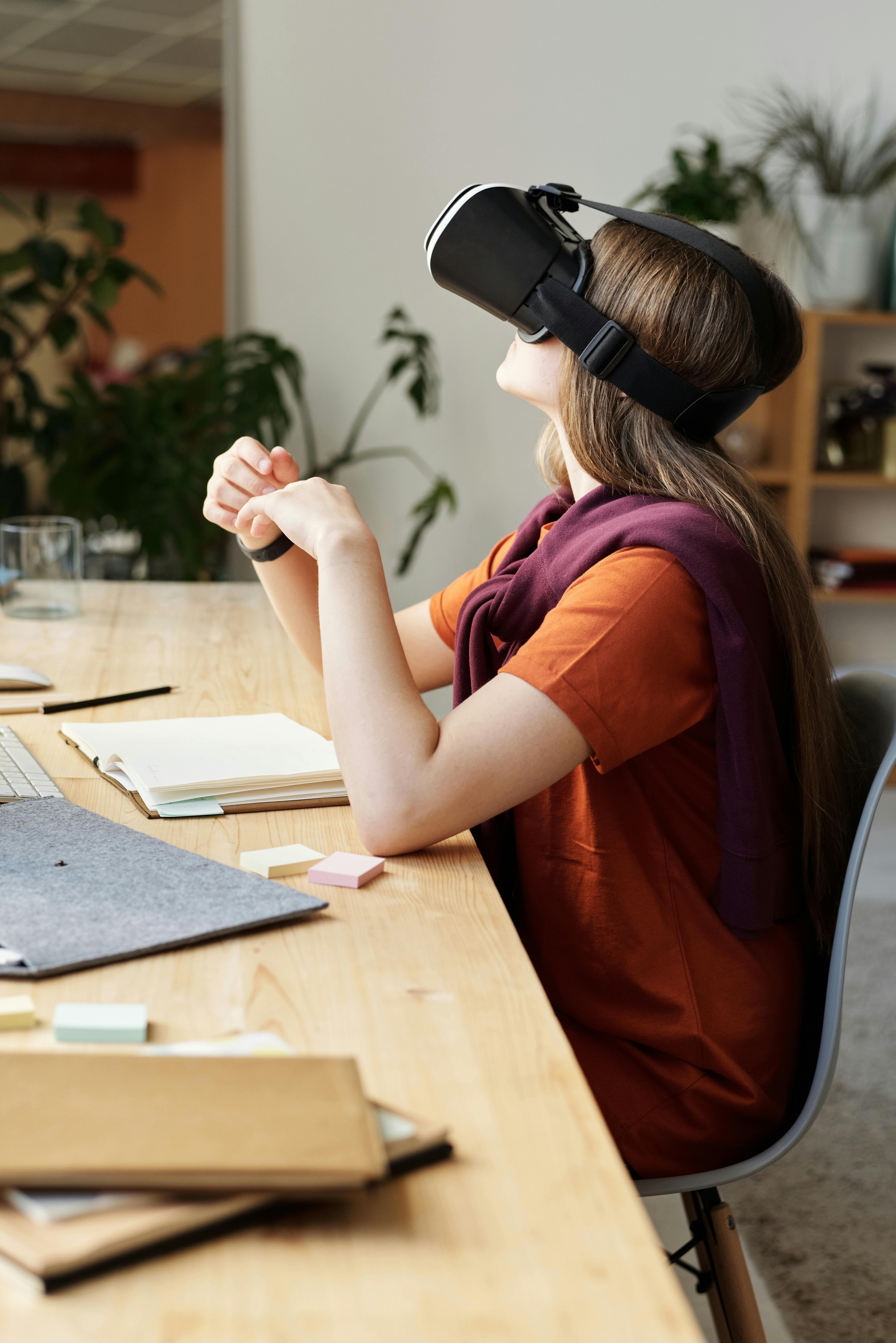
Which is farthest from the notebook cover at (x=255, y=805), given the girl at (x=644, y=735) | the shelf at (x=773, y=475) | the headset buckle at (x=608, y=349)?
the shelf at (x=773, y=475)

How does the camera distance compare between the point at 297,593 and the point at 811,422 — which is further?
the point at 811,422

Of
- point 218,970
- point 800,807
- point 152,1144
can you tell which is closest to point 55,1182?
point 152,1144

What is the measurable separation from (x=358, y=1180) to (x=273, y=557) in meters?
0.95

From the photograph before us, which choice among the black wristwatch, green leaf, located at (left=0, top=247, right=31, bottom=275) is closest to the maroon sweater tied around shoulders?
the black wristwatch

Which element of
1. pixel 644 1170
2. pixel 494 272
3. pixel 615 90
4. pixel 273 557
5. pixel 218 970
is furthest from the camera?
pixel 615 90

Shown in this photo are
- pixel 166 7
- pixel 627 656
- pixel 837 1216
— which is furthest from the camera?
pixel 166 7

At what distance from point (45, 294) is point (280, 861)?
3.28 m

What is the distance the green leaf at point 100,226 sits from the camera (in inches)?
135

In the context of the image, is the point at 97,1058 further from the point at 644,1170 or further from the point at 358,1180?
the point at 644,1170

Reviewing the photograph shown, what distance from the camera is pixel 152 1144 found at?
0.50 meters

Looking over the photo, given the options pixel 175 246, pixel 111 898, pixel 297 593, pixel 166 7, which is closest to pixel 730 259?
pixel 297 593

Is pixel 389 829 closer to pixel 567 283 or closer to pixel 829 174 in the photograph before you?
pixel 567 283

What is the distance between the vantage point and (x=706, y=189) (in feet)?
11.4

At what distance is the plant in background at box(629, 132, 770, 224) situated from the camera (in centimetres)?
347
